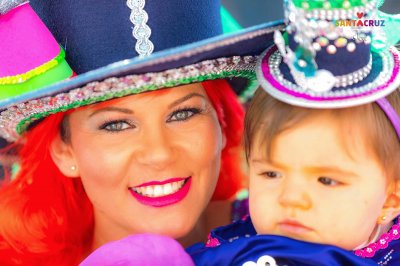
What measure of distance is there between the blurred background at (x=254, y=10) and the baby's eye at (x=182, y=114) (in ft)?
5.42

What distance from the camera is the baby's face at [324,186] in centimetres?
140

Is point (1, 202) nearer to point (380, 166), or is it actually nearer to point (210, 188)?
point (210, 188)

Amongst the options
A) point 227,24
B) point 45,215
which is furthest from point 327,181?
point 45,215

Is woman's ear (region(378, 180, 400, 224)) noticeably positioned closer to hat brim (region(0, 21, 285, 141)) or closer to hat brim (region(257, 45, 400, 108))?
hat brim (region(257, 45, 400, 108))

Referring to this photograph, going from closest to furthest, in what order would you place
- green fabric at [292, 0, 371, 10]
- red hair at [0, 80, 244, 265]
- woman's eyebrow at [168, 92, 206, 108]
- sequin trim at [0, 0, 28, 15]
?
green fabric at [292, 0, 371, 10] < sequin trim at [0, 0, 28, 15] < woman's eyebrow at [168, 92, 206, 108] < red hair at [0, 80, 244, 265]

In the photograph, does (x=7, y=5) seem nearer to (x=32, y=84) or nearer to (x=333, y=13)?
(x=32, y=84)

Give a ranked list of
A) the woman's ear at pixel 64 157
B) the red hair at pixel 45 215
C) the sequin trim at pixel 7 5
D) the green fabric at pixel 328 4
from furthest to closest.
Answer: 1. the red hair at pixel 45 215
2. the woman's ear at pixel 64 157
3. the sequin trim at pixel 7 5
4. the green fabric at pixel 328 4

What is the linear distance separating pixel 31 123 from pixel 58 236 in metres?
0.43

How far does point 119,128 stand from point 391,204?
2.32ft

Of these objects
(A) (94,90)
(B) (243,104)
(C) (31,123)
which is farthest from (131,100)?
(B) (243,104)

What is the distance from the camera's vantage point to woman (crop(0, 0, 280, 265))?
1.55 metres

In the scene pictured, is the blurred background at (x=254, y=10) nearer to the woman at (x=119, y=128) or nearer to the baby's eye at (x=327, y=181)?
the woman at (x=119, y=128)

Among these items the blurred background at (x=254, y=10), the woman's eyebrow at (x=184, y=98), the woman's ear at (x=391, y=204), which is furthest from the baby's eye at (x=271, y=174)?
the blurred background at (x=254, y=10)

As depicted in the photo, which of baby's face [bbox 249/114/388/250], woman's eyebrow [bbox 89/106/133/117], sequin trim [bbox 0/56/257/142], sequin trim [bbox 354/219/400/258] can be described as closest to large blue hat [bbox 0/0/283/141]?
sequin trim [bbox 0/56/257/142]
